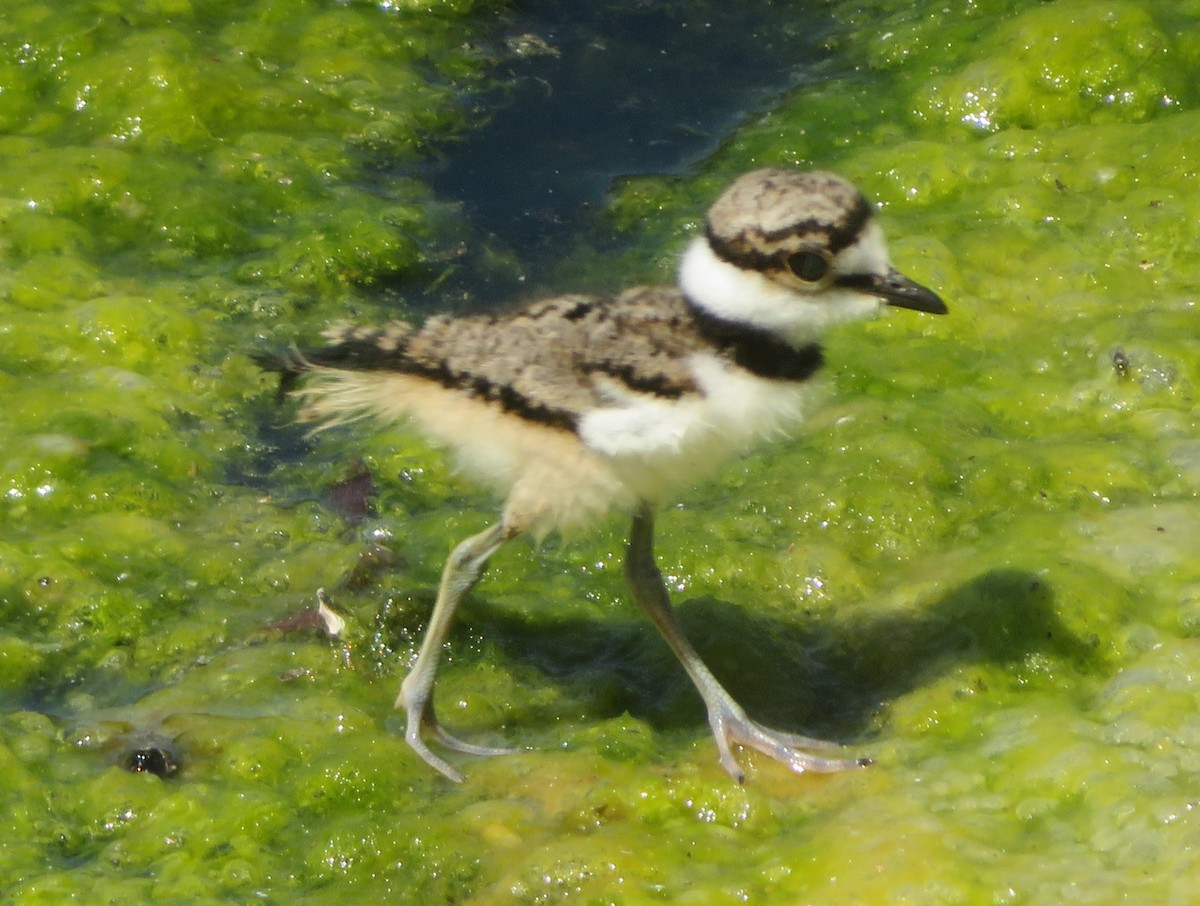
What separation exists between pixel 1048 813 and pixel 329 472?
1.93 metres

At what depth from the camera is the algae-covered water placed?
8.31ft

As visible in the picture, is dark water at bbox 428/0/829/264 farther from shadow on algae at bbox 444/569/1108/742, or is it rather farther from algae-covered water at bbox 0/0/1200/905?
shadow on algae at bbox 444/569/1108/742

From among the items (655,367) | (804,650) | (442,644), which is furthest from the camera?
(804,650)

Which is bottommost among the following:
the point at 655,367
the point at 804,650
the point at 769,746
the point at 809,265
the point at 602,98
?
the point at 804,650

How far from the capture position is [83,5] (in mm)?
4898

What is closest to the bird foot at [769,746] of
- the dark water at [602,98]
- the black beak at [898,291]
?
the black beak at [898,291]

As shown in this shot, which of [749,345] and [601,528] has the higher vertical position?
[749,345]

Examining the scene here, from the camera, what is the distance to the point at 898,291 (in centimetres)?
262

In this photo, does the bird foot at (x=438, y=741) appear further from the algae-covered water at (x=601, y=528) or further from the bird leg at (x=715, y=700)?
the bird leg at (x=715, y=700)

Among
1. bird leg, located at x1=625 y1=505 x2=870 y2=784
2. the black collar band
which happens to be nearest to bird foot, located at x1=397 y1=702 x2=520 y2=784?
bird leg, located at x1=625 y1=505 x2=870 y2=784

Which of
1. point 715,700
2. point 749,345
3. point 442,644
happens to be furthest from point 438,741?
point 749,345

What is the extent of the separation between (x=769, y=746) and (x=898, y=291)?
870 millimetres

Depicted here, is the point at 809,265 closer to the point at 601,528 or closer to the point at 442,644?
the point at 442,644

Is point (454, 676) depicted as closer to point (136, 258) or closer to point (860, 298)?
point (860, 298)
